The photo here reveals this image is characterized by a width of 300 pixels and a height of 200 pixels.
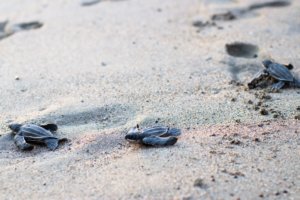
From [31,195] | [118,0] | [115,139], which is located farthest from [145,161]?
[118,0]

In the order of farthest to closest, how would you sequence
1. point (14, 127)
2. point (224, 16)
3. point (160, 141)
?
1. point (224, 16)
2. point (14, 127)
3. point (160, 141)

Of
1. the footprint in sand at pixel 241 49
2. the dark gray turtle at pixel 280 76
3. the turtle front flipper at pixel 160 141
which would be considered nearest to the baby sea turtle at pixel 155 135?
the turtle front flipper at pixel 160 141

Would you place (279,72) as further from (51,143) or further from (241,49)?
(51,143)

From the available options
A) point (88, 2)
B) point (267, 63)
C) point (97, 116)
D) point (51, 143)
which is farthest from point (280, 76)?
point (88, 2)

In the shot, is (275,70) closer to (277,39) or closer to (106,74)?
(277,39)

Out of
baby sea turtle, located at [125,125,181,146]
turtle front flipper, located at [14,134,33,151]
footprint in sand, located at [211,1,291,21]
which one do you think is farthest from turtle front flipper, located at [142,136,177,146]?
footprint in sand, located at [211,1,291,21]
